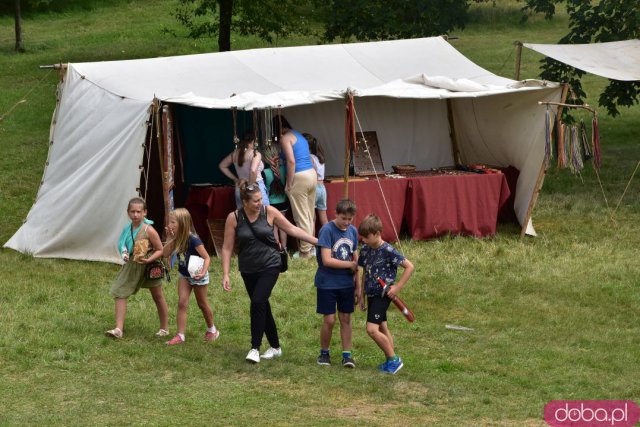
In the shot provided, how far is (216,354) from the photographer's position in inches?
340

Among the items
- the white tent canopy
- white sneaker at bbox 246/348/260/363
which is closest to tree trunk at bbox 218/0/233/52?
the white tent canopy

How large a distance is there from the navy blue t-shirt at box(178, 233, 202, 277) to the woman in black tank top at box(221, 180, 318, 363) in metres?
0.43

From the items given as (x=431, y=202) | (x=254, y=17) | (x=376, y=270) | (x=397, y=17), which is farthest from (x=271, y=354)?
(x=254, y=17)

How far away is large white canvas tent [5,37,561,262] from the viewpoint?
12.0 m

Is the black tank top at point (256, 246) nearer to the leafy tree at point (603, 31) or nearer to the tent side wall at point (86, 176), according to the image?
the tent side wall at point (86, 176)

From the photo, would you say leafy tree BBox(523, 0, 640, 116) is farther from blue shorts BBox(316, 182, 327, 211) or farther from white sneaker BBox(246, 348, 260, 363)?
white sneaker BBox(246, 348, 260, 363)

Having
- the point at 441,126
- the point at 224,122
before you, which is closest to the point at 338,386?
the point at 224,122

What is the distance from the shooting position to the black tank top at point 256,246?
26.9 feet

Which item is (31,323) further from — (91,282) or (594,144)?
(594,144)

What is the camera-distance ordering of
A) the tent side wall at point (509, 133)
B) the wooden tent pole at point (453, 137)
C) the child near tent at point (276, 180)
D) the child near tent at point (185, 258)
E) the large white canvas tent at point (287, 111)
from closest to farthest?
the child near tent at point (185, 258), the large white canvas tent at point (287, 111), the child near tent at point (276, 180), the tent side wall at point (509, 133), the wooden tent pole at point (453, 137)

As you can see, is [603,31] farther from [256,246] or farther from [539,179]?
[256,246]

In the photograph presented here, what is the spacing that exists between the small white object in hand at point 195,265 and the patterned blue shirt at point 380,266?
138cm

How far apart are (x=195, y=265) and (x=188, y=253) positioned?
4.4 inches

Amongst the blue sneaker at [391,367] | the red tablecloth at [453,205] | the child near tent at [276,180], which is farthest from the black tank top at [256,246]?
the red tablecloth at [453,205]
